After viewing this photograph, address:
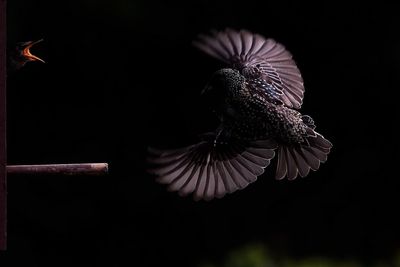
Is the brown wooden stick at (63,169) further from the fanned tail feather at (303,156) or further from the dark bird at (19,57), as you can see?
the dark bird at (19,57)

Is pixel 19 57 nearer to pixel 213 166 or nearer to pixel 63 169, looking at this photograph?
pixel 213 166

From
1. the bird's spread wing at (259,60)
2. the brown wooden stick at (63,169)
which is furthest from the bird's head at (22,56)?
the brown wooden stick at (63,169)

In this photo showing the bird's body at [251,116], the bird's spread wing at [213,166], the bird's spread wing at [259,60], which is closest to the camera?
the bird's body at [251,116]

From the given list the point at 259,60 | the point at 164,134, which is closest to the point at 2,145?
the point at 259,60

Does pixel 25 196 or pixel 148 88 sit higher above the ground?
pixel 148 88

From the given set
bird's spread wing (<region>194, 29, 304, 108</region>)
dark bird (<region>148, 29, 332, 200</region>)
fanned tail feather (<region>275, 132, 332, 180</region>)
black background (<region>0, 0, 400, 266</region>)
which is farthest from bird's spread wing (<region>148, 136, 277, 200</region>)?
black background (<region>0, 0, 400, 266</region>)

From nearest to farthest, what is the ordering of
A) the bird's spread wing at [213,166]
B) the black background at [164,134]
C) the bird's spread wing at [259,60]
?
the bird's spread wing at [213,166] < the bird's spread wing at [259,60] < the black background at [164,134]

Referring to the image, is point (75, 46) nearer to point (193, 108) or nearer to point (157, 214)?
point (193, 108)

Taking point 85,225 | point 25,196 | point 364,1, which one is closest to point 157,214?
point 85,225
